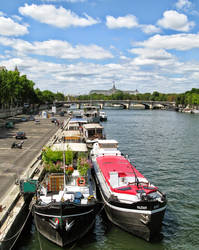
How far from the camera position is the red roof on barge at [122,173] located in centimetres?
2146

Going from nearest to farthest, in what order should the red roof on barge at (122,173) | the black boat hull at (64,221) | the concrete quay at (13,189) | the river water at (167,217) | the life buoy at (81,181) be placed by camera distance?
the concrete quay at (13,189) < the black boat hull at (64,221) < the river water at (167,217) < the red roof on barge at (122,173) < the life buoy at (81,181)

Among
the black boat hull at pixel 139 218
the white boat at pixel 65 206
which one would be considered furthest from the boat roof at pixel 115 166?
the black boat hull at pixel 139 218

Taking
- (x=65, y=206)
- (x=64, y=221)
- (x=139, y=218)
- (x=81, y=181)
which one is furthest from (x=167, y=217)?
(x=65, y=206)

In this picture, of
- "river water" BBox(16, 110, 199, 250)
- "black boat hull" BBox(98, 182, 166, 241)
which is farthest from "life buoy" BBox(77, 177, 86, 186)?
"river water" BBox(16, 110, 199, 250)

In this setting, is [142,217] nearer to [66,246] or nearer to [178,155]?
[66,246]

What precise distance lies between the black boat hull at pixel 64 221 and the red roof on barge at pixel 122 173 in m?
3.01

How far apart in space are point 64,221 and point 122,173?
27.3 ft

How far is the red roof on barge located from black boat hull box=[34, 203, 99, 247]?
3011mm

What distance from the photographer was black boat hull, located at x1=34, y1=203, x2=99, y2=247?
1809 centimetres

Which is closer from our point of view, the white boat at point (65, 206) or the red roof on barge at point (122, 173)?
the white boat at point (65, 206)

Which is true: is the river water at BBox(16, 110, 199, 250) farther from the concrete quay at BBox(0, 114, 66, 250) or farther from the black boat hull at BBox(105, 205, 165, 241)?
the concrete quay at BBox(0, 114, 66, 250)

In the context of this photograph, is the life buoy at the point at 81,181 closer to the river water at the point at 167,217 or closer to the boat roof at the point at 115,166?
the boat roof at the point at 115,166

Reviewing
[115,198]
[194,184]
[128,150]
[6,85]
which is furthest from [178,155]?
[6,85]

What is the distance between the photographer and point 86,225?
64.6 ft
